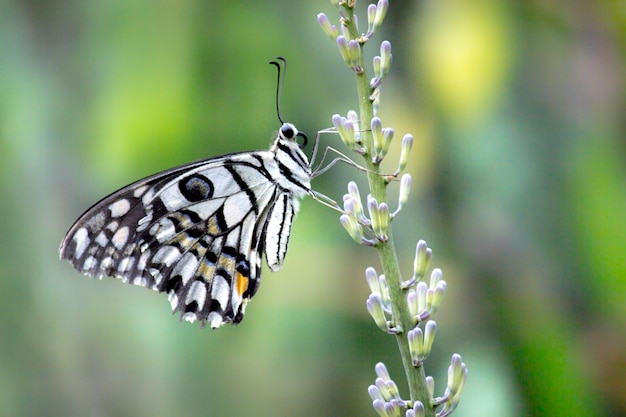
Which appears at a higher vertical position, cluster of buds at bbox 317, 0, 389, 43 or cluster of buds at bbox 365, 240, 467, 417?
cluster of buds at bbox 317, 0, 389, 43

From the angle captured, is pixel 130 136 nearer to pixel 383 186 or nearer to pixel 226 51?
pixel 226 51

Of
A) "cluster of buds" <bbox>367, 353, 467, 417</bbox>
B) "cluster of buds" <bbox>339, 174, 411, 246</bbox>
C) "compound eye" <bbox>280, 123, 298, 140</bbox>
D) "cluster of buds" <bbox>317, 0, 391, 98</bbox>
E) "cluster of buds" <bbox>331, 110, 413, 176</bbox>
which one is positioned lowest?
"cluster of buds" <bbox>367, 353, 467, 417</bbox>

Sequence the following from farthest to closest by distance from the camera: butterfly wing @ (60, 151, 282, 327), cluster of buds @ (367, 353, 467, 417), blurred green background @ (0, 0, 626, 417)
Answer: blurred green background @ (0, 0, 626, 417) → butterfly wing @ (60, 151, 282, 327) → cluster of buds @ (367, 353, 467, 417)

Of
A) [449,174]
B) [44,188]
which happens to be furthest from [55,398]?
[449,174]

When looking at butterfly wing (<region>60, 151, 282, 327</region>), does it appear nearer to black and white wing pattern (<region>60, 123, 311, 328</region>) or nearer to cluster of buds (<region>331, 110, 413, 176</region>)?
black and white wing pattern (<region>60, 123, 311, 328</region>)

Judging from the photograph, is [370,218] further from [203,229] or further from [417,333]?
[203,229]

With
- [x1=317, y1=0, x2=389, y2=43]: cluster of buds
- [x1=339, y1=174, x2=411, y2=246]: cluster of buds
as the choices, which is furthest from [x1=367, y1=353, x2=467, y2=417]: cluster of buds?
[x1=317, y1=0, x2=389, y2=43]: cluster of buds

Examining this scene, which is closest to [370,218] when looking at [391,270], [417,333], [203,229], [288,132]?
[391,270]

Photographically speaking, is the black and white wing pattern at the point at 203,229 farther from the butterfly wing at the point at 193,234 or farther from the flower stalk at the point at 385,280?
the flower stalk at the point at 385,280
